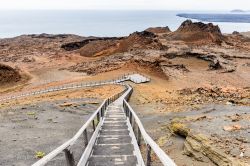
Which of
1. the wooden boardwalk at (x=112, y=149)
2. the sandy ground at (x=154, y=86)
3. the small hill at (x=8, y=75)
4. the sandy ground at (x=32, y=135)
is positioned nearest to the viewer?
the wooden boardwalk at (x=112, y=149)

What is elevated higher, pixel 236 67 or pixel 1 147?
pixel 1 147

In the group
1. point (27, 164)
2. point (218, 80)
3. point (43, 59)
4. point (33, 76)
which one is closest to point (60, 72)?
point (33, 76)

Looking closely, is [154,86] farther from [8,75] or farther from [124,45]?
[124,45]

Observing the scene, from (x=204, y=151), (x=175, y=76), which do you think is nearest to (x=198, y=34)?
(x=175, y=76)

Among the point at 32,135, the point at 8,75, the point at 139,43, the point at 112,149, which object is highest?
the point at 112,149

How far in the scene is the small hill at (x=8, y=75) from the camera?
69.9 meters

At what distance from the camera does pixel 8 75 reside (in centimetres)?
7106

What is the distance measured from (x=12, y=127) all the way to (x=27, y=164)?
5.62 m

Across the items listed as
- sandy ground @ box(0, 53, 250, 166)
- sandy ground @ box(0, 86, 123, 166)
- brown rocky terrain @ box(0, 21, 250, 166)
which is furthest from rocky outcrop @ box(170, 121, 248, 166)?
sandy ground @ box(0, 53, 250, 166)

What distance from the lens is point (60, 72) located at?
257 feet

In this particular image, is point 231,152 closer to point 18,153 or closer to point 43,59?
point 18,153

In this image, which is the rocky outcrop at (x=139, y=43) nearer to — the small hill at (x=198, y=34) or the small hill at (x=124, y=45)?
the small hill at (x=124, y=45)

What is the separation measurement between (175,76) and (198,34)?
150ft

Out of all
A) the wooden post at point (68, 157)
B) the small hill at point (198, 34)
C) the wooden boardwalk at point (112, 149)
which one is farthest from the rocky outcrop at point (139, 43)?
the wooden post at point (68, 157)
